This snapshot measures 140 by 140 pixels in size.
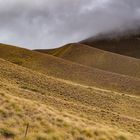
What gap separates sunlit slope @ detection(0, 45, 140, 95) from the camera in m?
48.2

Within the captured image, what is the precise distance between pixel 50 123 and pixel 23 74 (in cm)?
2060

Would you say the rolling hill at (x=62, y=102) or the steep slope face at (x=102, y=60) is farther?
the steep slope face at (x=102, y=60)

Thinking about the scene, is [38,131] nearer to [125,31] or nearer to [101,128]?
[101,128]

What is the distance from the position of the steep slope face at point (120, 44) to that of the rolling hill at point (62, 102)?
5094 cm

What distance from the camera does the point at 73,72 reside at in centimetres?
5325

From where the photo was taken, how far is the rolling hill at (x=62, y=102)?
17328mm

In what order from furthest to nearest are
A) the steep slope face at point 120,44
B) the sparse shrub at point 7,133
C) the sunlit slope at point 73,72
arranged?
the steep slope face at point 120,44
the sunlit slope at point 73,72
the sparse shrub at point 7,133

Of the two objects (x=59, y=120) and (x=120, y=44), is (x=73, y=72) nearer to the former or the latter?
(x=59, y=120)

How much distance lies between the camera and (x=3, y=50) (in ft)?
214

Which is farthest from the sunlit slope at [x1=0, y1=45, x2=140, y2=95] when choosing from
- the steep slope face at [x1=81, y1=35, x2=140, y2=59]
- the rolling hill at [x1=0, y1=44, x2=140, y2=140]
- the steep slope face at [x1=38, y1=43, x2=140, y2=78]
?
the steep slope face at [x1=81, y1=35, x2=140, y2=59]

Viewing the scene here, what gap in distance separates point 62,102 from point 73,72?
25645mm

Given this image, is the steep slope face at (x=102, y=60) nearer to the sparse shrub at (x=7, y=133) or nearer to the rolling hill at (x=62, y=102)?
the rolling hill at (x=62, y=102)

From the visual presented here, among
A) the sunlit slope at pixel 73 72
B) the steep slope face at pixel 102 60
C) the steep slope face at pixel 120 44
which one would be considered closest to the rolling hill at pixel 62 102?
the sunlit slope at pixel 73 72

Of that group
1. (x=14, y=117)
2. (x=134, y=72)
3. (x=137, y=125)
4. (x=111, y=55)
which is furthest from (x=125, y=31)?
(x=14, y=117)
